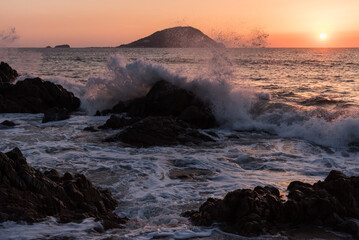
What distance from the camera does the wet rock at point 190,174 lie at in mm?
7113

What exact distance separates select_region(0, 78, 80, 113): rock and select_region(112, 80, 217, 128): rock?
3379 millimetres

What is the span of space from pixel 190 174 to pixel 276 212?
Answer: 2635 mm

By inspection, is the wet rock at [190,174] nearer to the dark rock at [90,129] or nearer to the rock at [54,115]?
the dark rock at [90,129]

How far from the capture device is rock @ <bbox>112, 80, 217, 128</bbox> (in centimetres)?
1259

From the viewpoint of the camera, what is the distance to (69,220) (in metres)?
4.68

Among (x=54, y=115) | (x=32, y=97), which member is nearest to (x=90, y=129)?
(x=54, y=115)

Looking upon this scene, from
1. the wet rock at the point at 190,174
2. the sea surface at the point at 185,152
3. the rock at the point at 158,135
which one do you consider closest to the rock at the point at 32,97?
the sea surface at the point at 185,152

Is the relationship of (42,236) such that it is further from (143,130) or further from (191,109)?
(191,109)

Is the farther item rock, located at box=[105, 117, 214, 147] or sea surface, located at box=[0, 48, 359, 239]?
rock, located at box=[105, 117, 214, 147]

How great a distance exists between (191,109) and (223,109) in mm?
1615

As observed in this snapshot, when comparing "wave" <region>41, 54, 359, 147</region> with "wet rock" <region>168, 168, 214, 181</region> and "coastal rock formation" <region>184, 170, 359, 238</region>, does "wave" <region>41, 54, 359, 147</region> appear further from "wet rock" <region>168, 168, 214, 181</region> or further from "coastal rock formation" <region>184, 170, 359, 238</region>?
"coastal rock formation" <region>184, 170, 359, 238</region>

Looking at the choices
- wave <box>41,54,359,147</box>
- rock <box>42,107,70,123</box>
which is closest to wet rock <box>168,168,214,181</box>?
wave <box>41,54,359,147</box>

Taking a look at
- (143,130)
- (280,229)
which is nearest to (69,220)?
(280,229)

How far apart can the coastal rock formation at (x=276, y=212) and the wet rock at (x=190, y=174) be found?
182cm
